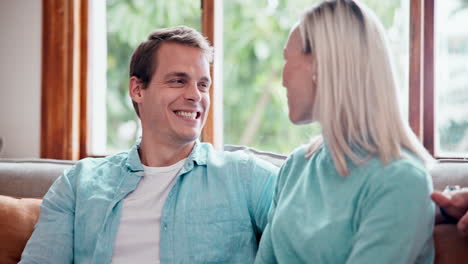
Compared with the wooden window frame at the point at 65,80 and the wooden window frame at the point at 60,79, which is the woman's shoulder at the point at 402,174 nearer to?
the wooden window frame at the point at 65,80

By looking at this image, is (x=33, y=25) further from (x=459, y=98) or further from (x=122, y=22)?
(x=459, y=98)

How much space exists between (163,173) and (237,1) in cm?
244

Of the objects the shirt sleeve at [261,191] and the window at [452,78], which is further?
the window at [452,78]

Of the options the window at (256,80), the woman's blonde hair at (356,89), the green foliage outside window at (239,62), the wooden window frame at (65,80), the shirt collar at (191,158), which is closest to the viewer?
the woman's blonde hair at (356,89)

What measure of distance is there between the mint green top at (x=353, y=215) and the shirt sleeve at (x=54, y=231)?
0.64 m

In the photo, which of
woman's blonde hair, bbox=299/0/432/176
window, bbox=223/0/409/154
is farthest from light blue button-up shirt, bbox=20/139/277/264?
window, bbox=223/0/409/154

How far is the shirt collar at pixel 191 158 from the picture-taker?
1.63 metres

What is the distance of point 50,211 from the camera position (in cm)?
159

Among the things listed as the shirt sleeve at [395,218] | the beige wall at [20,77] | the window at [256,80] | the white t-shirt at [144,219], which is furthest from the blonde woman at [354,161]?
the window at [256,80]

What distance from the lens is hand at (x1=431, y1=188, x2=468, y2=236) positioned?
1.08 metres

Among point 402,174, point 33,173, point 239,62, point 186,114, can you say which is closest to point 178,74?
point 186,114

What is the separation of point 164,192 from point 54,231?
0.36 m

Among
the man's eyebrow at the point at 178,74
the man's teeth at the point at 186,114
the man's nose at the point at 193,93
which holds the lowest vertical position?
the man's teeth at the point at 186,114

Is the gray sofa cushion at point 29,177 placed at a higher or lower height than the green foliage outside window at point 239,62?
lower
